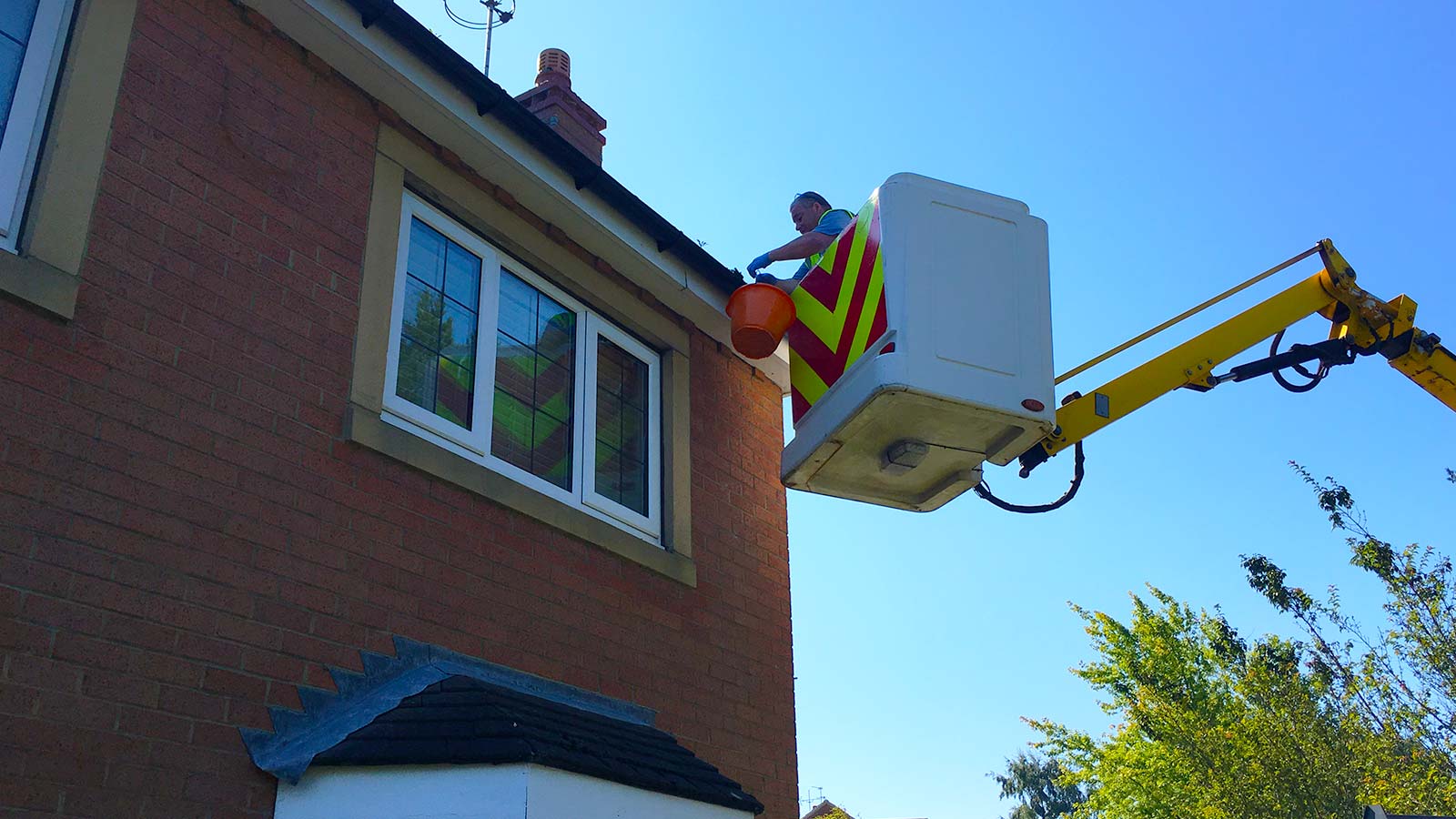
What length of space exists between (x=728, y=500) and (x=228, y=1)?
3.86 m

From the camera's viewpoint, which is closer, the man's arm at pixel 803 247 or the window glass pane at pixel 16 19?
the window glass pane at pixel 16 19

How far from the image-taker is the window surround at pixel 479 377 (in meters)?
5.43

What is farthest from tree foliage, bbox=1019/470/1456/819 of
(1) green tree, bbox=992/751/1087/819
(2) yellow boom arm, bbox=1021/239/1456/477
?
(1) green tree, bbox=992/751/1087/819

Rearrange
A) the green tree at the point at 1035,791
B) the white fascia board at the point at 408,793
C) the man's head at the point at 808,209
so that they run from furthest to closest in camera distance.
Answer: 1. the green tree at the point at 1035,791
2. the man's head at the point at 808,209
3. the white fascia board at the point at 408,793

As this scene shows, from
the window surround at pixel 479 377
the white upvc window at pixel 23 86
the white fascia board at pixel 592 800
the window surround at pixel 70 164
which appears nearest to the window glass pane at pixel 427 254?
the window surround at pixel 479 377

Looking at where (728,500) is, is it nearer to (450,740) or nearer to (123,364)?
(450,740)

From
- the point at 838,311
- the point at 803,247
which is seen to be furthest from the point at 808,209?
the point at 838,311

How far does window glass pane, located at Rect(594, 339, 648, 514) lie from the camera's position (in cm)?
688

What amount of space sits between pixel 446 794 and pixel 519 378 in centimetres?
260

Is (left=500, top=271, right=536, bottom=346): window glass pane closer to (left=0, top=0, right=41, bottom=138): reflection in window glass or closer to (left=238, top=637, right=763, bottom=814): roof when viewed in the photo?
(left=238, top=637, right=763, bottom=814): roof

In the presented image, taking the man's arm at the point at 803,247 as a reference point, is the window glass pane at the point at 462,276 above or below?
below

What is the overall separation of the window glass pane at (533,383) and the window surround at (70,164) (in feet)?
→ 6.89

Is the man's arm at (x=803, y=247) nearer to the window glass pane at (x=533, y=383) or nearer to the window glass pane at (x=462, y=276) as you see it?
the window glass pane at (x=533, y=383)

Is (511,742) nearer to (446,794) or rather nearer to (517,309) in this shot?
(446,794)
